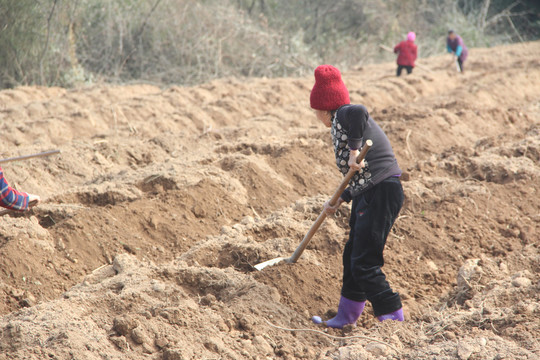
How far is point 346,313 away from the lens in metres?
3.71

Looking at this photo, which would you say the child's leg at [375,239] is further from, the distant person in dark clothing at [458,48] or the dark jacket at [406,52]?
the distant person in dark clothing at [458,48]

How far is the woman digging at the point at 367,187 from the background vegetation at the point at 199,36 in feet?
32.8

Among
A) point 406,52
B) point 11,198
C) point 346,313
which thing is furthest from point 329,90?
point 406,52

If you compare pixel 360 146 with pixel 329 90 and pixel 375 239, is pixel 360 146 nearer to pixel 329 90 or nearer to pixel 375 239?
pixel 329 90

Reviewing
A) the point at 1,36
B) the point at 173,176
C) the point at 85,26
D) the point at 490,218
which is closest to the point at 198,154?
the point at 173,176

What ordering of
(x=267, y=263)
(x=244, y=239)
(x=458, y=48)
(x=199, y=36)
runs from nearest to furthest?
(x=267, y=263) < (x=244, y=239) < (x=458, y=48) < (x=199, y=36)

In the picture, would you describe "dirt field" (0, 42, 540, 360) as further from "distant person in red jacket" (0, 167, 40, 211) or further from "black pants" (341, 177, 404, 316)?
"distant person in red jacket" (0, 167, 40, 211)

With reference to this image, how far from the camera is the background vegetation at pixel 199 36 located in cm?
1240

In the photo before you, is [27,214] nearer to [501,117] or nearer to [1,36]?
[501,117]

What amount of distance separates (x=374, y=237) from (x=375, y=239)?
15 mm

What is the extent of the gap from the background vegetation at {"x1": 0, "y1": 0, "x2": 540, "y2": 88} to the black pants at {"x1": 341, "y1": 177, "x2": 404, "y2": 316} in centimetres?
1035

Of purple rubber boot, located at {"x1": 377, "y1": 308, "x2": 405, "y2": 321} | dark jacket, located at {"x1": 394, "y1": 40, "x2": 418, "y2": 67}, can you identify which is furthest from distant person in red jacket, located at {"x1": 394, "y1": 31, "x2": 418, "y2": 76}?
purple rubber boot, located at {"x1": 377, "y1": 308, "x2": 405, "y2": 321}

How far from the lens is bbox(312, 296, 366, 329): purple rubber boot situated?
3.69m

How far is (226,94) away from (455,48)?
6637 mm
